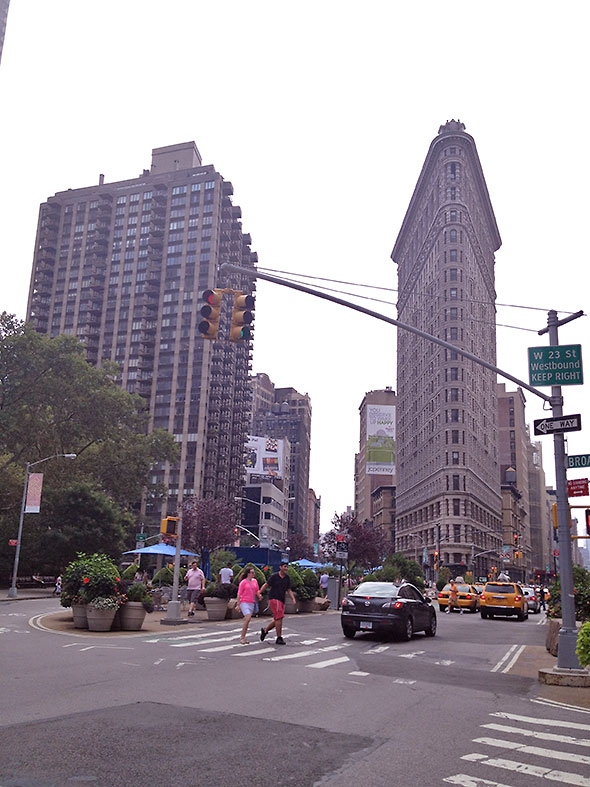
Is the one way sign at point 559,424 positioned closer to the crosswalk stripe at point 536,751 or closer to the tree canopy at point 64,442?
the crosswalk stripe at point 536,751

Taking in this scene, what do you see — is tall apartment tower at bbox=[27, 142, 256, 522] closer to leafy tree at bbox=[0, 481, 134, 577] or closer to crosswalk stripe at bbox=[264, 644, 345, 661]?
leafy tree at bbox=[0, 481, 134, 577]


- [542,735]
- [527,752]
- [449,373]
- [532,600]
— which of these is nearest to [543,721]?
[542,735]

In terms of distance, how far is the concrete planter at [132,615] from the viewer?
18375 millimetres

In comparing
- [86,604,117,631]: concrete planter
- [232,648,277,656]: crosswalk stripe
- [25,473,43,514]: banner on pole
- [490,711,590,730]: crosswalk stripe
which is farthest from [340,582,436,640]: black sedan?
[25,473,43,514]: banner on pole

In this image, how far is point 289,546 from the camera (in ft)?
396

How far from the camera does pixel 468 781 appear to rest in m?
5.77

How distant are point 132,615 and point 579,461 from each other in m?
11.6

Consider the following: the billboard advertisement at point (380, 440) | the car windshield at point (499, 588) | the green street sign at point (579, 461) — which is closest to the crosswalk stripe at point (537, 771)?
the green street sign at point (579, 461)

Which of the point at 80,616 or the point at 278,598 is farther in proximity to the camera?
the point at 80,616

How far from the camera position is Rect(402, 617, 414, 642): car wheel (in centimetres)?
1929

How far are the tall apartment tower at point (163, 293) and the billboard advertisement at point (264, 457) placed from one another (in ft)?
25.4

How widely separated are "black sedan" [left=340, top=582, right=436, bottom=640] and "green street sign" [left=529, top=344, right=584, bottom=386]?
7.92 meters

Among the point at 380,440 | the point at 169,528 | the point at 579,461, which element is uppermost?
the point at 380,440

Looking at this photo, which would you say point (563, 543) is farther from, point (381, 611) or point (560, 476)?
point (381, 611)
